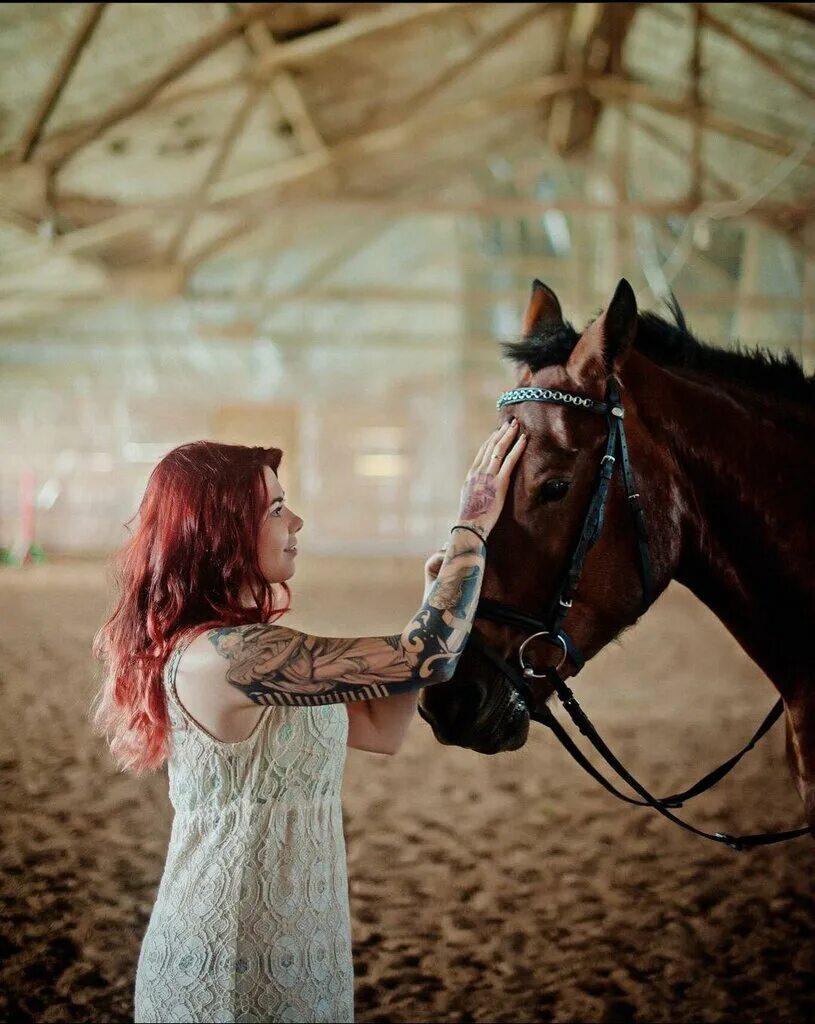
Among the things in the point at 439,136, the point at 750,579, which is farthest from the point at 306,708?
the point at 439,136

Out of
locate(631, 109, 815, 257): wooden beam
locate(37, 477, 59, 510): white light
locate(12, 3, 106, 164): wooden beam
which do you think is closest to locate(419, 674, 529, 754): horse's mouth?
locate(12, 3, 106, 164): wooden beam

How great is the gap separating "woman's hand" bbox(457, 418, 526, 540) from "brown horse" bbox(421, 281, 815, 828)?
34 mm

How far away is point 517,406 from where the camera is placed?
142 cm

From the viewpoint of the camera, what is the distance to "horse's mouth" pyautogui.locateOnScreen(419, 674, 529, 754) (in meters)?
1.31

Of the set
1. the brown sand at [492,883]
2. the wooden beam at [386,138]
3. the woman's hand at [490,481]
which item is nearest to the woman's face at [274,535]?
the woman's hand at [490,481]

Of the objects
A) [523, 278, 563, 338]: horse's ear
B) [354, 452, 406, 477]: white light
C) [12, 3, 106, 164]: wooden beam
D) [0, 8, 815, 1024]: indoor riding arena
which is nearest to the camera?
[523, 278, 563, 338]: horse's ear

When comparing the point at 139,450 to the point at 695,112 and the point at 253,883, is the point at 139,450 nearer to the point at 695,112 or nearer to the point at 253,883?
the point at 695,112

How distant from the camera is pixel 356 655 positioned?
1.18 meters

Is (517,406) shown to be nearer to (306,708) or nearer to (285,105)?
(306,708)

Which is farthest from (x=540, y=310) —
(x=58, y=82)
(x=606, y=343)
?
(x=58, y=82)

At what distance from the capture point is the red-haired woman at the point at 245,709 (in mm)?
1181

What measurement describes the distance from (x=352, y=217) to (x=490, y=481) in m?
14.8

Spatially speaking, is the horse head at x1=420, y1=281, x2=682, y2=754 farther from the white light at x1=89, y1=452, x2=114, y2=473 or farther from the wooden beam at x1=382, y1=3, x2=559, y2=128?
the white light at x1=89, y1=452, x2=114, y2=473

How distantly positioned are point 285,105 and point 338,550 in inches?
352
